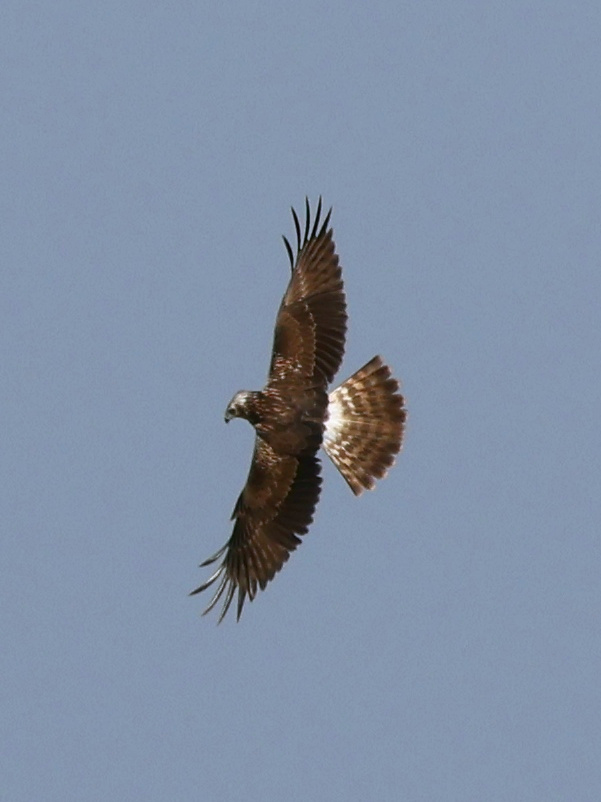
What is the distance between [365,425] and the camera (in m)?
13.3

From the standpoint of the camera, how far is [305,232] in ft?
44.0

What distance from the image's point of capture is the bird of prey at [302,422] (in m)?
12.7

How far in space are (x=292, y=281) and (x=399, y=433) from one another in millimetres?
1354

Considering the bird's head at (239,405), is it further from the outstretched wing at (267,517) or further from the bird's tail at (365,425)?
the bird's tail at (365,425)

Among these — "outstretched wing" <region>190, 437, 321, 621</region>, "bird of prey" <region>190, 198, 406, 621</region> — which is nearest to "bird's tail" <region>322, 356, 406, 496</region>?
"bird of prey" <region>190, 198, 406, 621</region>

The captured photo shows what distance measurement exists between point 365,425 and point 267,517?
108 cm

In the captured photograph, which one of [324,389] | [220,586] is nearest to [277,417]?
[324,389]

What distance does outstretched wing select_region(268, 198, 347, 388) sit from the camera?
1293 centimetres

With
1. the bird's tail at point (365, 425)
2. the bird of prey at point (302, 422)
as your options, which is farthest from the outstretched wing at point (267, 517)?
the bird's tail at point (365, 425)

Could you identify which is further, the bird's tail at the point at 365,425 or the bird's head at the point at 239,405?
the bird's tail at the point at 365,425

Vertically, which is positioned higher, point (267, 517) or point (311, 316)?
point (311, 316)

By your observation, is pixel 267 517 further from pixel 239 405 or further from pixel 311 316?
pixel 311 316

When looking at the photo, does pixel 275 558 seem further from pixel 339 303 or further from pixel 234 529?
pixel 339 303

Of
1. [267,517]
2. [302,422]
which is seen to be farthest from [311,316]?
[267,517]
